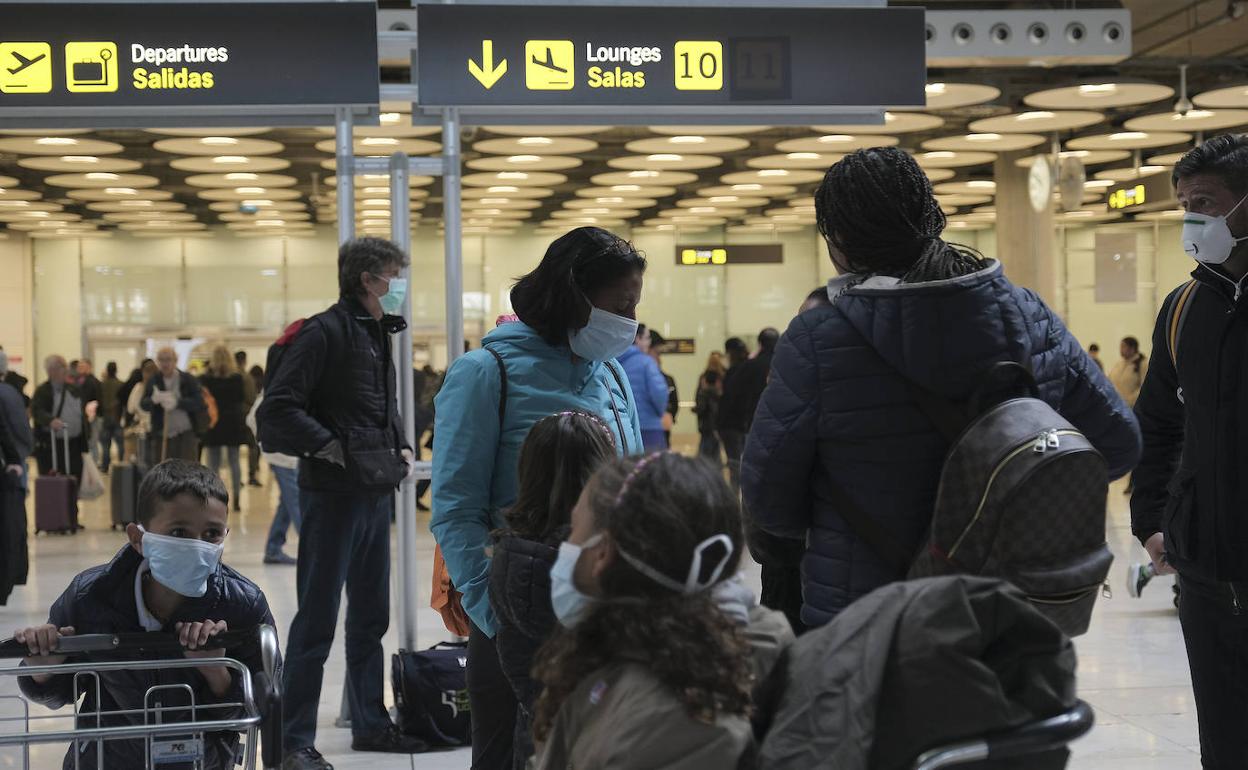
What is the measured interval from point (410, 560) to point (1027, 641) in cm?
412

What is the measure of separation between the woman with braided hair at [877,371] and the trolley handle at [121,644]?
1.02m

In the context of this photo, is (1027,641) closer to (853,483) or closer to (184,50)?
(853,483)

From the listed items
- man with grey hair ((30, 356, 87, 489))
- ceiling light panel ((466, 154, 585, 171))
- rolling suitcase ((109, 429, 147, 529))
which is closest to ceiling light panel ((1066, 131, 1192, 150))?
ceiling light panel ((466, 154, 585, 171))

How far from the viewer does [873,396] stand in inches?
81.4

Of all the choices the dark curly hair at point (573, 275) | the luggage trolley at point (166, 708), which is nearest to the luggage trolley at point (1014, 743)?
the luggage trolley at point (166, 708)

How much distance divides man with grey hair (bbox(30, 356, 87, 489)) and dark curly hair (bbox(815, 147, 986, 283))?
466 inches

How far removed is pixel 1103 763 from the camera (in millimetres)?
4594

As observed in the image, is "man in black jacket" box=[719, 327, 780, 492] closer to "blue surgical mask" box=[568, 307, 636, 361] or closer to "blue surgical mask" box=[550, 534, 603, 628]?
"blue surgical mask" box=[568, 307, 636, 361]

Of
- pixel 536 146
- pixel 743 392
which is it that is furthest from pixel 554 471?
→ pixel 743 392

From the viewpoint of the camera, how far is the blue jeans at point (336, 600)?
4.50 metres

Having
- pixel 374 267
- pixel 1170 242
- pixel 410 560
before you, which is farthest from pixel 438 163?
pixel 1170 242

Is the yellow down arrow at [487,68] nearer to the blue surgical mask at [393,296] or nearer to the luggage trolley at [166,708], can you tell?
the blue surgical mask at [393,296]

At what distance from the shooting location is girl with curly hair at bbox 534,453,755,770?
57.9 inches

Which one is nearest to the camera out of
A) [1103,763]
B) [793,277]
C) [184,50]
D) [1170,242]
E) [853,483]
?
[853,483]
